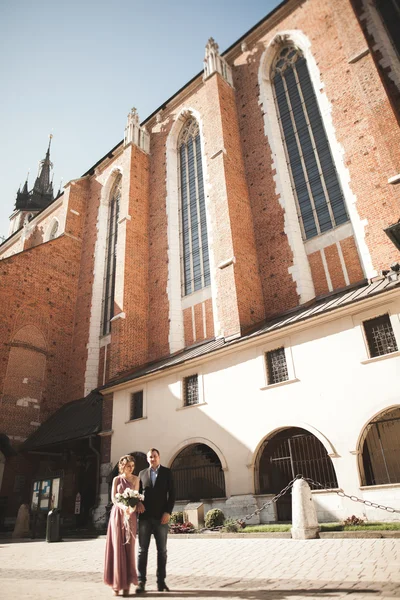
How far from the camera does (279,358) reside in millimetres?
10703

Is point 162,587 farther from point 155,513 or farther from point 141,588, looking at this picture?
point 155,513

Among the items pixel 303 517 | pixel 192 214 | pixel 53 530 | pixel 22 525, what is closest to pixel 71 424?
pixel 22 525

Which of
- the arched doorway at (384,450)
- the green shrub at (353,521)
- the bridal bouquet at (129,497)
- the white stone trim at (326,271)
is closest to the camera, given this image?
the bridal bouquet at (129,497)

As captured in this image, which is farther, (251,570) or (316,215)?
(316,215)

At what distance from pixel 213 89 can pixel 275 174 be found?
5414mm

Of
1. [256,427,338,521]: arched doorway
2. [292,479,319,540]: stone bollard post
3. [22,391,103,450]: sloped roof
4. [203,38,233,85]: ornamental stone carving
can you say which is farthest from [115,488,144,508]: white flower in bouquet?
[203,38,233,85]: ornamental stone carving

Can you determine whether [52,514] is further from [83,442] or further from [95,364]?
[95,364]

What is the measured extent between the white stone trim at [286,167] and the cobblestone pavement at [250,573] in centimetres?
782

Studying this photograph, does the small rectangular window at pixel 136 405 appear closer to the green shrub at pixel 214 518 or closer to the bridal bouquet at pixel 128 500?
the green shrub at pixel 214 518

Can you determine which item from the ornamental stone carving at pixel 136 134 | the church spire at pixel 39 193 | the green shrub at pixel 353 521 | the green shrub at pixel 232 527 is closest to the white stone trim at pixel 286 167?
the green shrub at pixel 353 521

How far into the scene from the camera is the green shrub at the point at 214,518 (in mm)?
9695

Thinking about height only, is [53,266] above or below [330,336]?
above

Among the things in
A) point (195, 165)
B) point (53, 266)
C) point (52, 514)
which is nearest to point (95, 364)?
point (53, 266)

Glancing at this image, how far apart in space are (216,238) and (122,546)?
12479 millimetres
